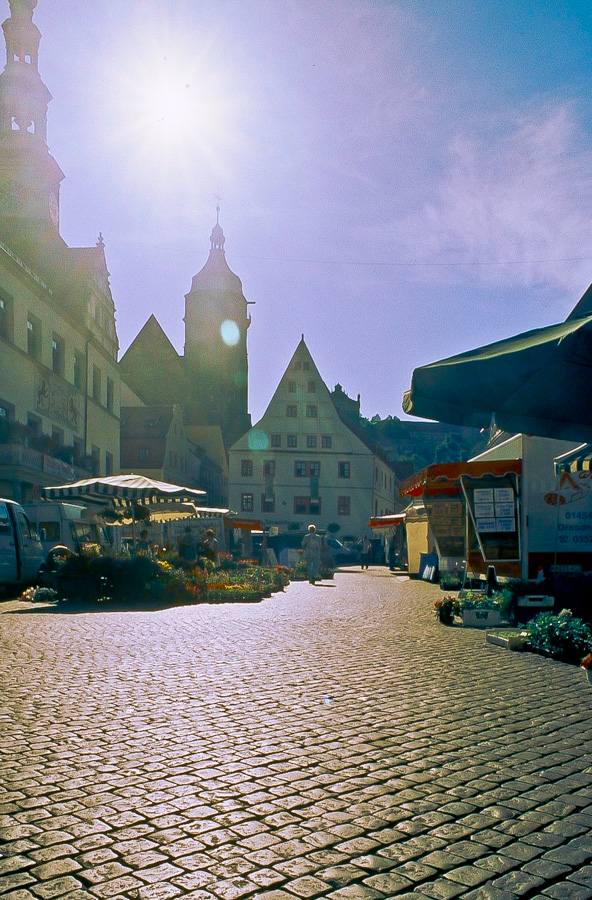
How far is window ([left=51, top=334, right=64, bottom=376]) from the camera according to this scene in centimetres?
4172

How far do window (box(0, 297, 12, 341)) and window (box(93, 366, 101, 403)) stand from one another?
12.9m

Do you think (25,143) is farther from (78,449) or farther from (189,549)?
(189,549)

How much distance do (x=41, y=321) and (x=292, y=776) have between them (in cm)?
3708

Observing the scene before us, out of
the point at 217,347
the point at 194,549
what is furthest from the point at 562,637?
the point at 217,347

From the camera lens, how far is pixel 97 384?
49.6 m

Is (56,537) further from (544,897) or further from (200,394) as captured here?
(200,394)

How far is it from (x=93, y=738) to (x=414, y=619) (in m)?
9.38

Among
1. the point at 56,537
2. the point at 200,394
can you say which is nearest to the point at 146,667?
the point at 56,537

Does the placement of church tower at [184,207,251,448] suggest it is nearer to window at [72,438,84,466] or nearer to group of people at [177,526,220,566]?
window at [72,438,84,466]

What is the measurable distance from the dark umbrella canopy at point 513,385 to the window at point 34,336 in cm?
3390

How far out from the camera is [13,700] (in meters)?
7.07

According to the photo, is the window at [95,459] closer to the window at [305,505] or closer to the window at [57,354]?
the window at [57,354]

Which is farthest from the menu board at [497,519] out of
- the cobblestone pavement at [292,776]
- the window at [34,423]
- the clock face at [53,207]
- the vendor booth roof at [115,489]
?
the clock face at [53,207]

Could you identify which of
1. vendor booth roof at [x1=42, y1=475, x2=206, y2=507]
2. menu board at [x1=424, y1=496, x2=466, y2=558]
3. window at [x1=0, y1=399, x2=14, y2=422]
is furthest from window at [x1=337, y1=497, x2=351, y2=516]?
vendor booth roof at [x1=42, y1=475, x2=206, y2=507]
